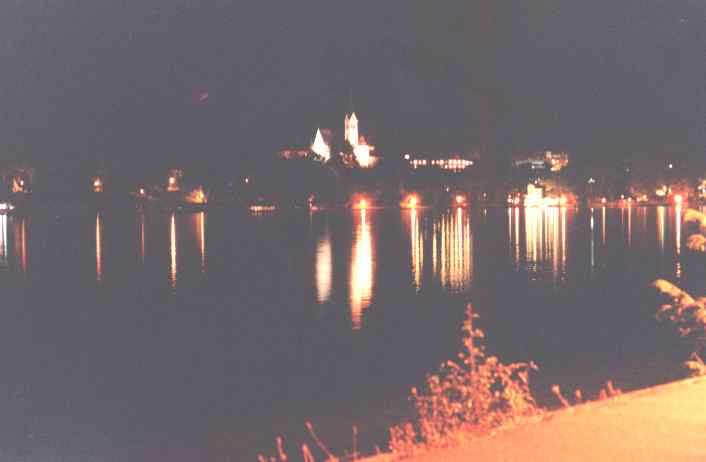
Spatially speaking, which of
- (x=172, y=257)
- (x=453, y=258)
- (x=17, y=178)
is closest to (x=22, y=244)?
(x=172, y=257)

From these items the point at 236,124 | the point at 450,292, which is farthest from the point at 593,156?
the point at 450,292

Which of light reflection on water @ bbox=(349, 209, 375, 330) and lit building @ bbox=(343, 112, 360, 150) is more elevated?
lit building @ bbox=(343, 112, 360, 150)

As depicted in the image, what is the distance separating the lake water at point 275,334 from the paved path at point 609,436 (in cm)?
408

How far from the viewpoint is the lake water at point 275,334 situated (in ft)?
36.5

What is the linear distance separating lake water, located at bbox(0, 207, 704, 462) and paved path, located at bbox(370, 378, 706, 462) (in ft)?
13.4

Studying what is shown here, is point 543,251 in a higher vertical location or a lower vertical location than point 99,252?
lower

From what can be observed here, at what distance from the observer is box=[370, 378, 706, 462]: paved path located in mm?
5000

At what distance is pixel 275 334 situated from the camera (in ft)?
57.1

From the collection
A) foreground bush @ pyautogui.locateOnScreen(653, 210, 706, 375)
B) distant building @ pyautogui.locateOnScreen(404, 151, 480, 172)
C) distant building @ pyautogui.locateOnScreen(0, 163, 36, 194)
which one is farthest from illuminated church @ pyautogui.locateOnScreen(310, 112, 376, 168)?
foreground bush @ pyautogui.locateOnScreen(653, 210, 706, 375)

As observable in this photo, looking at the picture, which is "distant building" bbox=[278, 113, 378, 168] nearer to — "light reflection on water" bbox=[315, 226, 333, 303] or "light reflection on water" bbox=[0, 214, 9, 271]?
"light reflection on water" bbox=[0, 214, 9, 271]

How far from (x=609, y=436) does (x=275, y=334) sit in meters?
12.5

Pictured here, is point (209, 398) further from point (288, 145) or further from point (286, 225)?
point (288, 145)

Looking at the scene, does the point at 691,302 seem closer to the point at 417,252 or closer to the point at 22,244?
the point at 417,252

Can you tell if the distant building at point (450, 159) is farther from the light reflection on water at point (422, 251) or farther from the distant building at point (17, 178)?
the light reflection on water at point (422, 251)
